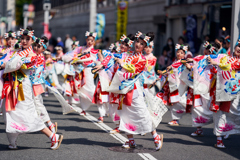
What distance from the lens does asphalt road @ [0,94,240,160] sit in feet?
24.6

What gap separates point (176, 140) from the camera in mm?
9133

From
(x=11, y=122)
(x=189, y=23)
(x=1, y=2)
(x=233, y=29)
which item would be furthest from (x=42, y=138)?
(x=1, y=2)

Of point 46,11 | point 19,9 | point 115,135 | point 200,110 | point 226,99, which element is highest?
point 19,9

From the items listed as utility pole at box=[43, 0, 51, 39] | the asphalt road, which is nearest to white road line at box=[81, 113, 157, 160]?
the asphalt road

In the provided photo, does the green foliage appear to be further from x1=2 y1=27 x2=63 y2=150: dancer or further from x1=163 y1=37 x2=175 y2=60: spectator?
x1=2 y1=27 x2=63 y2=150: dancer

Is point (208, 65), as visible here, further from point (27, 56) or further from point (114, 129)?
point (27, 56)

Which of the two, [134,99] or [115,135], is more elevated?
[134,99]

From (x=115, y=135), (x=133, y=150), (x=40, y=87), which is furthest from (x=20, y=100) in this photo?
(x=115, y=135)

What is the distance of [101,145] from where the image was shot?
27.5 feet

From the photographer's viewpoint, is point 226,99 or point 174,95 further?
point 174,95

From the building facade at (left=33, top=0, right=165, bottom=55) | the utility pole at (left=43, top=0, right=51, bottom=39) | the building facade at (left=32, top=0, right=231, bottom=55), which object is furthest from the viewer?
the building facade at (left=33, top=0, right=165, bottom=55)

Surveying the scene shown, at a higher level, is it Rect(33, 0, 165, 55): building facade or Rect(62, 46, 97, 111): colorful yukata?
Rect(33, 0, 165, 55): building facade

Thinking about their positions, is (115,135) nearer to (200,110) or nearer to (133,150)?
(133,150)

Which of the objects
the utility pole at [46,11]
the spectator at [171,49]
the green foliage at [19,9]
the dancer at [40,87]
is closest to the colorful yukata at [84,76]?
the dancer at [40,87]
